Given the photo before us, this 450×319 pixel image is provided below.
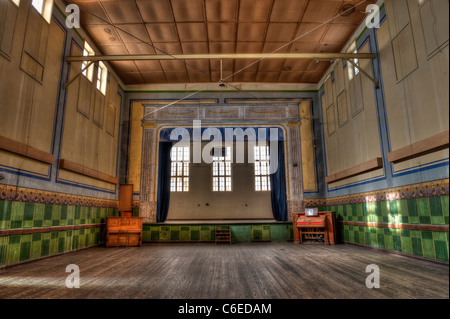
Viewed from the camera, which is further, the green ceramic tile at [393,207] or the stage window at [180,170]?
the stage window at [180,170]

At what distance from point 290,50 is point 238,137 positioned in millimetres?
3186

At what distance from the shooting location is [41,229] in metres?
5.20

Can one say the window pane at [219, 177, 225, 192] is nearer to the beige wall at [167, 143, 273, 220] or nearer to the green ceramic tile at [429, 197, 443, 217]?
the beige wall at [167, 143, 273, 220]

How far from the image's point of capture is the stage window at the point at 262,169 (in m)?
12.4

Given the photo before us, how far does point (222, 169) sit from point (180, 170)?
193 centimetres

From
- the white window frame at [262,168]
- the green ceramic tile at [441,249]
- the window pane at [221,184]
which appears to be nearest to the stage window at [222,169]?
the window pane at [221,184]

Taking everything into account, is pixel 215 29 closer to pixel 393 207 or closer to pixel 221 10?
pixel 221 10

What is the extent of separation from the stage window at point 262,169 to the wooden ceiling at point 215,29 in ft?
15.6

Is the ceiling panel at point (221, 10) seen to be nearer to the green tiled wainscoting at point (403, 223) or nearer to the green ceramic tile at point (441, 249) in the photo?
the green tiled wainscoting at point (403, 223)

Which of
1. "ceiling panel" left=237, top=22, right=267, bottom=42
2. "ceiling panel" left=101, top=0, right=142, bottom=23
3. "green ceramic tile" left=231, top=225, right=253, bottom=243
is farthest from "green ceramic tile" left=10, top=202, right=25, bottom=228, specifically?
"ceiling panel" left=237, top=22, right=267, bottom=42

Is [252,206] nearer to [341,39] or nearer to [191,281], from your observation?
[341,39]

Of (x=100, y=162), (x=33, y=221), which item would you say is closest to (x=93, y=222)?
(x=100, y=162)

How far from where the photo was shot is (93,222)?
23.7ft

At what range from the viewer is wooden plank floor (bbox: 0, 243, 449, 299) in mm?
2678
